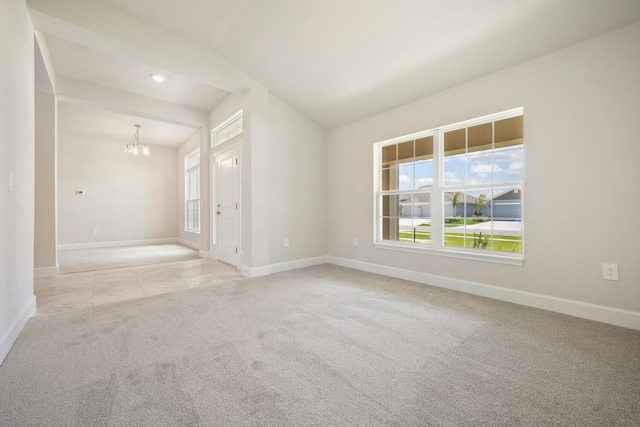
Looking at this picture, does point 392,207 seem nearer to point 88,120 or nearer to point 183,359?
point 183,359

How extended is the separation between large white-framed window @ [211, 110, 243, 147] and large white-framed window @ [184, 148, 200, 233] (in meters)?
2.00

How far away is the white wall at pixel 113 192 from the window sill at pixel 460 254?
22.4 feet

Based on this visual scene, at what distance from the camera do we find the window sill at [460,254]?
2798 millimetres

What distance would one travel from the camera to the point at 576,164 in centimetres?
243

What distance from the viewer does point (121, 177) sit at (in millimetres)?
7395

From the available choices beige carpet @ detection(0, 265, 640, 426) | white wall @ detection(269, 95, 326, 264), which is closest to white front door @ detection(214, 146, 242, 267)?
white wall @ detection(269, 95, 326, 264)

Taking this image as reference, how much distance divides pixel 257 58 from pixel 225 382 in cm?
349

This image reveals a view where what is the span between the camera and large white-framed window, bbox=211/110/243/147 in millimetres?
4621

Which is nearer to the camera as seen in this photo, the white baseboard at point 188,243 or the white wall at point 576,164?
the white wall at point 576,164

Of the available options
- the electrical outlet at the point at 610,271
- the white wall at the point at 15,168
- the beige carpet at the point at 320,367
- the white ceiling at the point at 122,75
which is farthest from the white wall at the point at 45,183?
the electrical outlet at the point at 610,271

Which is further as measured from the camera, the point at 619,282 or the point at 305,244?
the point at 305,244

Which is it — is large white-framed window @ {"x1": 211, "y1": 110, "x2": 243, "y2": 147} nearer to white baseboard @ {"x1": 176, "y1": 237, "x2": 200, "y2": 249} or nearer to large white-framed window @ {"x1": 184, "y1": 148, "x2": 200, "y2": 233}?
large white-framed window @ {"x1": 184, "y1": 148, "x2": 200, "y2": 233}

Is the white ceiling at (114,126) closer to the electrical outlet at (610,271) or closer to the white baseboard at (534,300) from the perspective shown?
the white baseboard at (534,300)

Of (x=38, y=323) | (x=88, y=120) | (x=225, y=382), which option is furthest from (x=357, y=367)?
(x=88, y=120)
